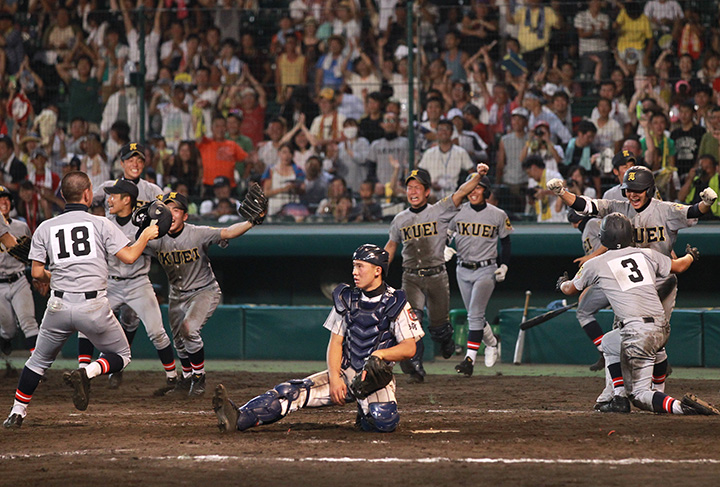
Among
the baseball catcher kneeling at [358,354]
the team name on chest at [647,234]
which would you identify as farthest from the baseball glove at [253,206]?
the team name on chest at [647,234]

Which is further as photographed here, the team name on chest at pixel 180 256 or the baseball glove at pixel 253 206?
the team name on chest at pixel 180 256

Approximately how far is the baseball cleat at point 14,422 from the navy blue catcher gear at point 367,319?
248 centimetres

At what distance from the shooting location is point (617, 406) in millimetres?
7504

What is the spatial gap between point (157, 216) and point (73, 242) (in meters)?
0.75

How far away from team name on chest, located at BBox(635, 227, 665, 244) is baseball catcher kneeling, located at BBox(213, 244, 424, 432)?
278 cm

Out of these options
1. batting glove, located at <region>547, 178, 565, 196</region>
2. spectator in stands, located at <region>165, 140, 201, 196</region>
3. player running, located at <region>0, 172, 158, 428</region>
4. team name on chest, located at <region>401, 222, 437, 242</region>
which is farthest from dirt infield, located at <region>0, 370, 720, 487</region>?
spectator in stands, located at <region>165, 140, 201, 196</region>

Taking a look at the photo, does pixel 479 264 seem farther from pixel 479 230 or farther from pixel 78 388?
pixel 78 388

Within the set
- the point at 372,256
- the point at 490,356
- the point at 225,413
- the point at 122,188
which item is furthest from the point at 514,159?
the point at 225,413

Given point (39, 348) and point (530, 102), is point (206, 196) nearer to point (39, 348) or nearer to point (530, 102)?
point (530, 102)

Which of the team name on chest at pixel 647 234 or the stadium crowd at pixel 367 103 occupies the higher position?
the stadium crowd at pixel 367 103

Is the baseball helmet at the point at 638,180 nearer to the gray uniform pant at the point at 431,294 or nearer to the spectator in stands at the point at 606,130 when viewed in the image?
the gray uniform pant at the point at 431,294

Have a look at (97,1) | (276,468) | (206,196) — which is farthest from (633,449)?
(97,1)

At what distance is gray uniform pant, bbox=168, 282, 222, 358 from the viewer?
901 cm

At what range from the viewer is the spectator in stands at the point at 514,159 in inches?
502
